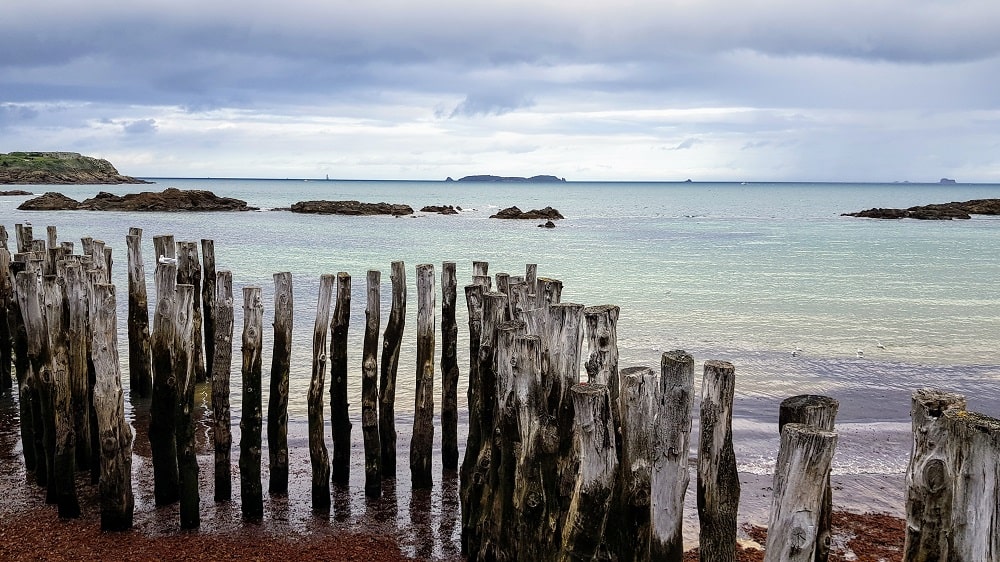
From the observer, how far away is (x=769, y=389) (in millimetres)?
14773

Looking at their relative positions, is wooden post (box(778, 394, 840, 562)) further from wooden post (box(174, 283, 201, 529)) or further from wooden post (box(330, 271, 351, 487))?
wooden post (box(174, 283, 201, 529))

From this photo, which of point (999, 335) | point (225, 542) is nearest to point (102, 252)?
point (225, 542)

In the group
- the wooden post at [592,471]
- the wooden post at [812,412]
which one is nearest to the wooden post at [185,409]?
the wooden post at [592,471]

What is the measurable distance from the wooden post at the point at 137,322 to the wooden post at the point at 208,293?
0.98m

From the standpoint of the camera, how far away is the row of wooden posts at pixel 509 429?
187 inches

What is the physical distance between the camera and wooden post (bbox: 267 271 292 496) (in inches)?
329

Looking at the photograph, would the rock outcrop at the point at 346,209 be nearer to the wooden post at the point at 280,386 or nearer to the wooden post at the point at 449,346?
the wooden post at the point at 449,346

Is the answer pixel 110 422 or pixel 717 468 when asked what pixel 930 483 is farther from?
pixel 110 422

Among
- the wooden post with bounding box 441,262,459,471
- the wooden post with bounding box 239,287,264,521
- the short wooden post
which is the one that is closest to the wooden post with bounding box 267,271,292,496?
the wooden post with bounding box 239,287,264,521

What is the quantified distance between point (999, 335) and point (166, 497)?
19.6 meters

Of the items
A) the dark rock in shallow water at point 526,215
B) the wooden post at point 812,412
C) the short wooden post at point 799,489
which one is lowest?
the short wooden post at point 799,489

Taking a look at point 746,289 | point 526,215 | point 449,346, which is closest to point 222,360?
point 449,346

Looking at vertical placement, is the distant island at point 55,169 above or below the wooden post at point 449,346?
above

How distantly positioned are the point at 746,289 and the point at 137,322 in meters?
21.4
